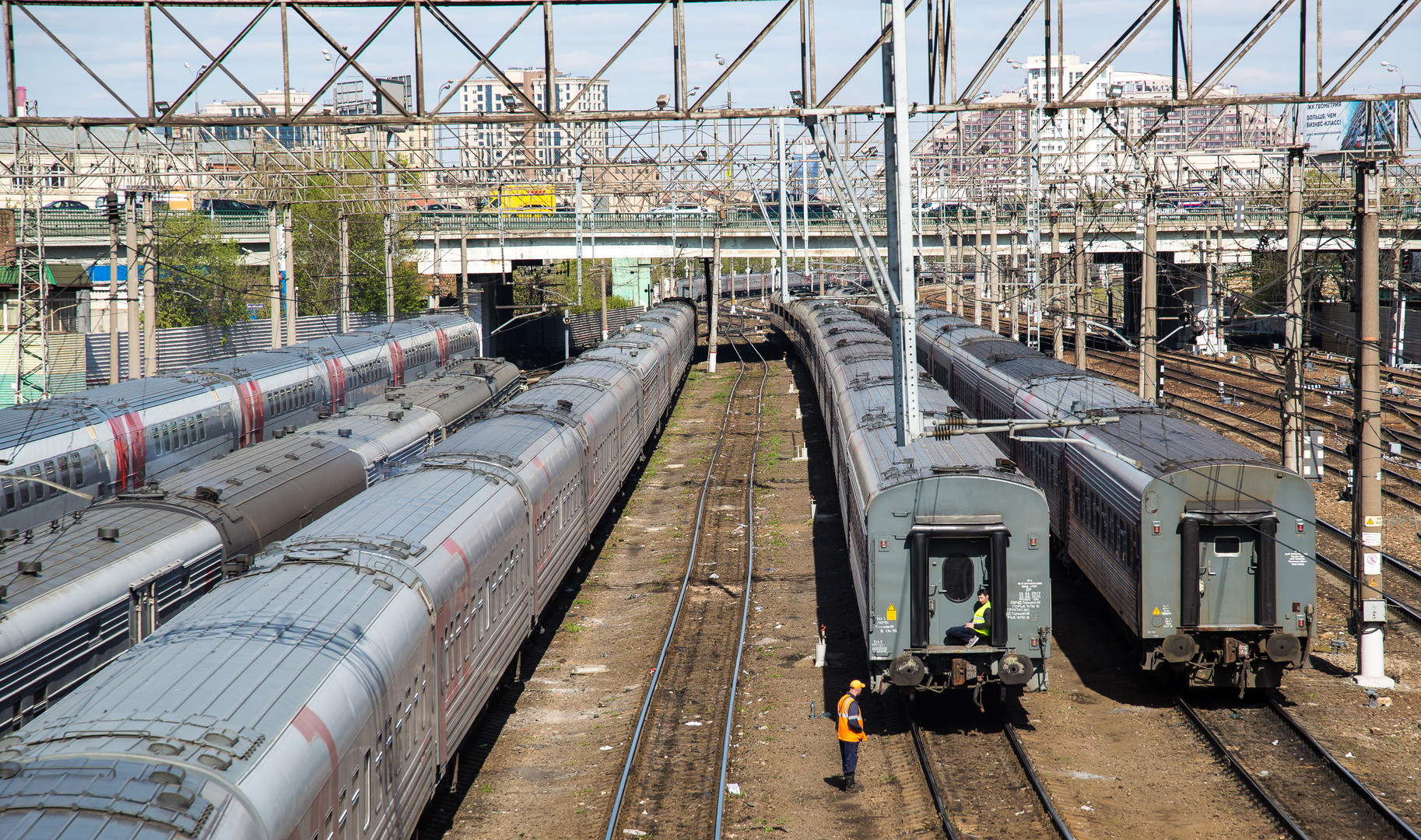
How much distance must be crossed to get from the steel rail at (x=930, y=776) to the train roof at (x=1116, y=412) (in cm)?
450

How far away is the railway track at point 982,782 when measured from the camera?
11.8 metres

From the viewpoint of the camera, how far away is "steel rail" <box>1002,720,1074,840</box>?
38.0ft

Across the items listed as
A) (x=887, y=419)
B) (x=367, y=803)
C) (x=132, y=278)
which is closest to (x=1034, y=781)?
(x=887, y=419)

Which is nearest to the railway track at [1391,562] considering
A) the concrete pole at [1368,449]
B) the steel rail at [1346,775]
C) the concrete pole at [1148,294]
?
the concrete pole at [1368,449]

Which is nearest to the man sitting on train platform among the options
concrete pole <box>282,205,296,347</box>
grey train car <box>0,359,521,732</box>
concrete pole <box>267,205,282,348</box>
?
grey train car <box>0,359,521,732</box>

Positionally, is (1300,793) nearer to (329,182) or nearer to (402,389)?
(402,389)

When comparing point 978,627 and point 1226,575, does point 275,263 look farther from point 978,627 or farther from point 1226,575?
point 1226,575

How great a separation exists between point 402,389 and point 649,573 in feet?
32.9

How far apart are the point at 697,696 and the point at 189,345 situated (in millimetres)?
34256

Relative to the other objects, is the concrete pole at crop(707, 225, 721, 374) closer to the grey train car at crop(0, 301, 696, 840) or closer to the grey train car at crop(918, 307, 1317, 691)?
the grey train car at crop(0, 301, 696, 840)

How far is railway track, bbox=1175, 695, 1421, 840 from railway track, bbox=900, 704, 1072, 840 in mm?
2328

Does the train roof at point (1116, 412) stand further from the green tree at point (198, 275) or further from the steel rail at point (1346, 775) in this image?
the green tree at point (198, 275)

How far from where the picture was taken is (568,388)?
25.2 m

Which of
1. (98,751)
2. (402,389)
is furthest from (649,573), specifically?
(98,751)
